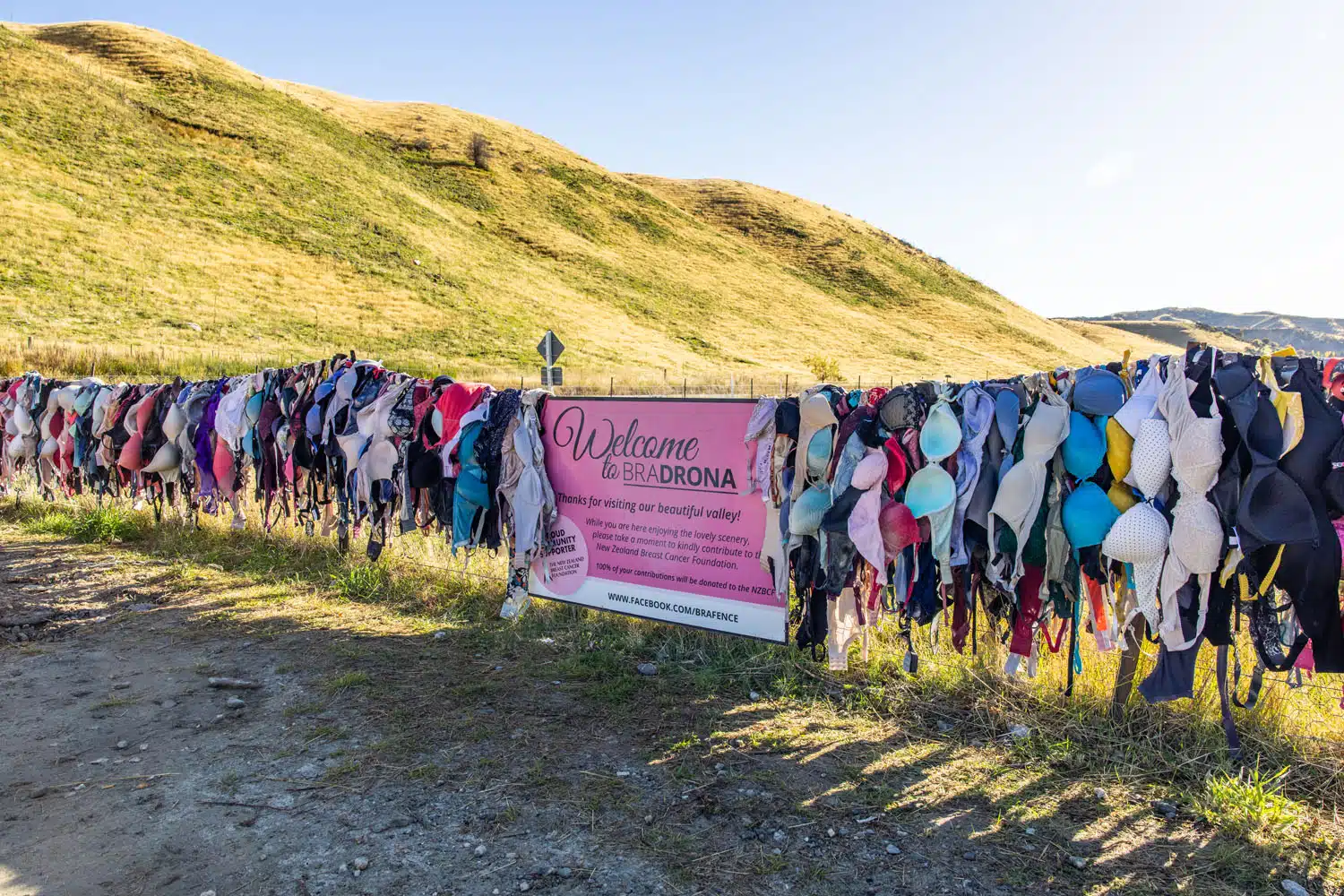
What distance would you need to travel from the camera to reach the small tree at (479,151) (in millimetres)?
86812

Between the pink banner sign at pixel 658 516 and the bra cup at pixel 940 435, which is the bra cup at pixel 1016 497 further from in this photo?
the pink banner sign at pixel 658 516

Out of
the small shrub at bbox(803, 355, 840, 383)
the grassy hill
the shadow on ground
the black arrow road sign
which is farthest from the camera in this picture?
the small shrub at bbox(803, 355, 840, 383)

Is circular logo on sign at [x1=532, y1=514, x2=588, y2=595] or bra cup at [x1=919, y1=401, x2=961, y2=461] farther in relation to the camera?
circular logo on sign at [x1=532, y1=514, x2=588, y2=595]

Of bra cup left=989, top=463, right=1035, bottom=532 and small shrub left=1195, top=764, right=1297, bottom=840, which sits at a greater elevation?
bra cup left=989, top=463, right=1035, bottom=532

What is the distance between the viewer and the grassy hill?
39.8 metres

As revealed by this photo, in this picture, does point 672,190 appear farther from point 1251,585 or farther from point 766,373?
point 1251,585

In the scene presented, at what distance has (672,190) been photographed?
360 ft

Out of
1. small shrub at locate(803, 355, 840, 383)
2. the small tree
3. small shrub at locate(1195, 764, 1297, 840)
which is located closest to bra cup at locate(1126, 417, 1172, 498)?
small shrub at locate(1195, 764, 1297, 840)

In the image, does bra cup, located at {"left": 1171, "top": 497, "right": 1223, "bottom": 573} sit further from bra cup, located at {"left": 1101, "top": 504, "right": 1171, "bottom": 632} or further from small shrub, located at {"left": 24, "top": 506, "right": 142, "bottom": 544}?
small shrub, located at {"left": 24, "top": 506, "right": 142, "bottom": 544}

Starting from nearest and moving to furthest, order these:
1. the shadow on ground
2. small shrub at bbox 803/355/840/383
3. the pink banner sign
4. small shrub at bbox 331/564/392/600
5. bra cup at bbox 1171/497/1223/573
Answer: the shadow on ground
bra cup at bbox 1171/497/1223/573
the pink banner sign
small shrub at bbox 331/564/392/600
small shrub at bbox 803/355/840/383

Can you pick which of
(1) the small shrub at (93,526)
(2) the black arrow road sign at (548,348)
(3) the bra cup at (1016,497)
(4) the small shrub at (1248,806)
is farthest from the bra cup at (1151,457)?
(2) the black arrow road sign at (548,348)

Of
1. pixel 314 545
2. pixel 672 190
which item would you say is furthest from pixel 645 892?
pixel 672 190

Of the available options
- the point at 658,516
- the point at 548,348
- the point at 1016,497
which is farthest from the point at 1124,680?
the point at 548,348

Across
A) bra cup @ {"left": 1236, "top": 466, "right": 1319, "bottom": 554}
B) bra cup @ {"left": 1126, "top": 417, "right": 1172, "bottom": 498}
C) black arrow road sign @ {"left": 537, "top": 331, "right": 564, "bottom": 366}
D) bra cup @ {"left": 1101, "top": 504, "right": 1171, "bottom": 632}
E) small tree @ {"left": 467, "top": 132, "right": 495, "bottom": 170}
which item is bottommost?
bra cup @ {"left": 1101, "top": 504, "right": 1171, "bottom": 632}
